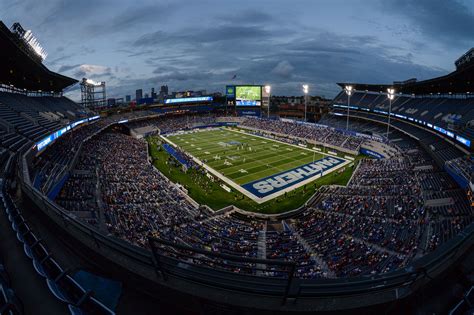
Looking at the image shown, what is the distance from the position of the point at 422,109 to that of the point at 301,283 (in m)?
60.2

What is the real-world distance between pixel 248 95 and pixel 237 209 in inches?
2651

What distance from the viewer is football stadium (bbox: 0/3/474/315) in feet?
11.2

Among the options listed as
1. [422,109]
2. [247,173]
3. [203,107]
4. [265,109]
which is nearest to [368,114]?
[422,109]

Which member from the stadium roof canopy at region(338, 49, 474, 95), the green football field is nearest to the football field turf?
the green football field

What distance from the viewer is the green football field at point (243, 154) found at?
37.8 m

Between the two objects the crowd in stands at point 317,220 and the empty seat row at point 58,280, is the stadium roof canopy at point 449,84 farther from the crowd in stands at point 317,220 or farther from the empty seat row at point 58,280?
the empty seat row at point 58,280

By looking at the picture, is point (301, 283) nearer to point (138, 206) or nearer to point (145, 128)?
point (138, 206)

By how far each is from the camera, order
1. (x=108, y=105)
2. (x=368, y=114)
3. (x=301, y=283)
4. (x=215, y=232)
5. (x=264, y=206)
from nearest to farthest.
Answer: (x=301, y=283), (x=215, y=232), (x=264, y=206), (x=368, y=114), (x=108, y=105)

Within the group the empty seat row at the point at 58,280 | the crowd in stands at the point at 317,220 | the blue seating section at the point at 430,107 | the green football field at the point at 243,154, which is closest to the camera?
the empty seat row at the point at 58,280

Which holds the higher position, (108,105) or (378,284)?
(108,105)

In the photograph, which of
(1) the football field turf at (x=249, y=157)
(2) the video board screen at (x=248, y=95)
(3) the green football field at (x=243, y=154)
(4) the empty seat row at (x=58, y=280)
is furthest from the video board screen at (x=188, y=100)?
(4) the empty seat row at (x=58, y=280)

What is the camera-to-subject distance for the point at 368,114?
219ft

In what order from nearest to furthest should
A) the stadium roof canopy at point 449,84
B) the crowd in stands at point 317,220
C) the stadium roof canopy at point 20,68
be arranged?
the crowd in stands at point 317,220
the stadium roof canopy at point 20,68
the stadium roof canopy at point 449,84

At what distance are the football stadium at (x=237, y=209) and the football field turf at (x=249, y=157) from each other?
0.38m
